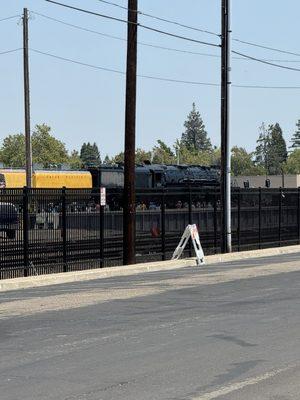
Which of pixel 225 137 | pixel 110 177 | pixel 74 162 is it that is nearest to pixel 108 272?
pixel 225 137

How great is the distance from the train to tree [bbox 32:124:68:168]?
71.8 metres

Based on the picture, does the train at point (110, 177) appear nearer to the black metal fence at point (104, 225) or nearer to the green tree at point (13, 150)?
the black metal fence at point (104, 225)

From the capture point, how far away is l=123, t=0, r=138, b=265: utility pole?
2098 centimetres

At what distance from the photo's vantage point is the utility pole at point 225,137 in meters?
25.0

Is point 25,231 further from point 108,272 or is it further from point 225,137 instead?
point 225,137

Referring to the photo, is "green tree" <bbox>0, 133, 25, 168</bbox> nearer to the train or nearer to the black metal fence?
the train

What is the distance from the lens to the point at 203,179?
55.4 meters

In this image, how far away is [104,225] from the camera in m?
20.9

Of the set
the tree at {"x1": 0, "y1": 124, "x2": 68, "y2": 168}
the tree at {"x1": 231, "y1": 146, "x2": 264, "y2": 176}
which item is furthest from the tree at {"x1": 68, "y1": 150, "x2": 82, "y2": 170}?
the tree at {"x1": 231, "y1": 146, "x2": 264, "y2": 176}

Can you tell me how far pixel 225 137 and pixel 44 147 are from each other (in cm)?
10446

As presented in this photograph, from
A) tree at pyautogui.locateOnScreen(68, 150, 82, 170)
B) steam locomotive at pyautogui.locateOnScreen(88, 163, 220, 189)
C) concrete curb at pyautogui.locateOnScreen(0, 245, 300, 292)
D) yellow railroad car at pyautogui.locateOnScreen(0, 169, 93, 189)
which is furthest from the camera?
tree at pyautogui.locateOnScreen(68, 150, 82, 170)

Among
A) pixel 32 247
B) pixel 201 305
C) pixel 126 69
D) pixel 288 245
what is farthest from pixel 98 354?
pixel 288 245

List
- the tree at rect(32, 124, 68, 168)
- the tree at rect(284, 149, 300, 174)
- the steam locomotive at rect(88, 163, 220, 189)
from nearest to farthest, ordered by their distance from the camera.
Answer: the steam locomotive at rect(88, 163, 220, 189) → the tree at rect(32, 124, 68, 168) → the tree at rect(284, 149, 300, 174)

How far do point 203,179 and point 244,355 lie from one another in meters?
47.3
